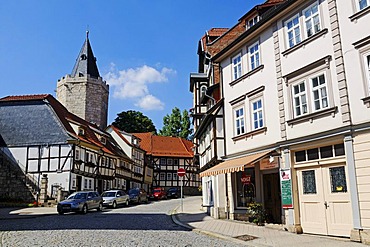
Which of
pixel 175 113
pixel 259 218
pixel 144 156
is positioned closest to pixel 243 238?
pixel 259 218

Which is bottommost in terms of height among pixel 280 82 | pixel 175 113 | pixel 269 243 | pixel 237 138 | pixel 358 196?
pixel 269 243

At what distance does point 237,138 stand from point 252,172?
6.22 feet

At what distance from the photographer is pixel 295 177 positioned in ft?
49.8

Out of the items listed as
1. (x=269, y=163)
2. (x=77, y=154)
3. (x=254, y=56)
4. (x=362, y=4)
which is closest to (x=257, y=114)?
(x=269, y=163)

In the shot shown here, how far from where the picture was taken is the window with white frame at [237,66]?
1961 centimetres

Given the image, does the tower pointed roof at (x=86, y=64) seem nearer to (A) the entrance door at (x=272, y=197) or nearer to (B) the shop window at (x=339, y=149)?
(A) the entrance door at (x=272, y=197)

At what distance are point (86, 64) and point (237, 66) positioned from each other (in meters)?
56.2

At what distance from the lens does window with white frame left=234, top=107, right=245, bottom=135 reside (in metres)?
19.0

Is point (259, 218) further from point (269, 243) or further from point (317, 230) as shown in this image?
point (269, 243)

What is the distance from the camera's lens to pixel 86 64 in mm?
71125

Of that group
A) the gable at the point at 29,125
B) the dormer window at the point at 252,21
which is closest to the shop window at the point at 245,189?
the dormer window at the point at 252,21

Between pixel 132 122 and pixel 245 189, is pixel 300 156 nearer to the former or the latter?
pixel 245 189

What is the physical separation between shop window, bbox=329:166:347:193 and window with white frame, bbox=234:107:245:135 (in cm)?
604

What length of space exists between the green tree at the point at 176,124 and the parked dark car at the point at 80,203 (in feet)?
180
